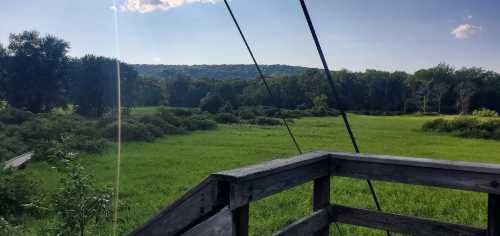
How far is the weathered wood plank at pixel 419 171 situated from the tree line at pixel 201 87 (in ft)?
181

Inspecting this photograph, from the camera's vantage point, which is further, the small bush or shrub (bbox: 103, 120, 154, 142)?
the small bush

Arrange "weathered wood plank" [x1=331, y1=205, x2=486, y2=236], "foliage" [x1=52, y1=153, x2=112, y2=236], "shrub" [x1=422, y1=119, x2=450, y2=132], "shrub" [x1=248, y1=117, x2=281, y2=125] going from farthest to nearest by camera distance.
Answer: "shrub" [x1=248, y1=117, x2=281, y2=125] < "shrub" [x1=422, y1=119, x2=450, y2=132] < "foliage" [x1=52, y1=153, x2=112, y2=236] < "weathered wood plank" [x1=331, y1=205, x2=486, y2=236]

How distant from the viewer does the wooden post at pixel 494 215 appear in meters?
2.36

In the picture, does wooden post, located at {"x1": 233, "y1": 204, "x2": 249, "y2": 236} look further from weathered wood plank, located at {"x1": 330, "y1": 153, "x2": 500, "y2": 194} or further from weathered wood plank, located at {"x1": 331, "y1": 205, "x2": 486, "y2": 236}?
weathered wood plank, located at {"x1": 331, "y1": 205, "x2": 486, "y2": 236}

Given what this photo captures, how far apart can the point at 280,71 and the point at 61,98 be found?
44343mm

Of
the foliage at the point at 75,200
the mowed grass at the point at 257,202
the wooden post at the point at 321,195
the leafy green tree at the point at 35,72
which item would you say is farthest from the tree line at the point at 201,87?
the wooden post at the point at 321,195

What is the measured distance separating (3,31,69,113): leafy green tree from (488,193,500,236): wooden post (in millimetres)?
57384

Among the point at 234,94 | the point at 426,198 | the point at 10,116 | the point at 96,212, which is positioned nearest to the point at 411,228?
the point at 96,212

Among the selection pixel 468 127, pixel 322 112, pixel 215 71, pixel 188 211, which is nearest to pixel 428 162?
pixel 188 211

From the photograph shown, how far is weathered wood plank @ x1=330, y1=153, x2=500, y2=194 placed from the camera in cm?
234

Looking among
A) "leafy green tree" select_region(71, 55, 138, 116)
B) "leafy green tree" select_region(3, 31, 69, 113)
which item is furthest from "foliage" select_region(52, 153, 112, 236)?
"leafy green tree" select_region(3, 31, 69, 113)

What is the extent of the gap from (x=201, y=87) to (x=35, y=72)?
90.8 feet

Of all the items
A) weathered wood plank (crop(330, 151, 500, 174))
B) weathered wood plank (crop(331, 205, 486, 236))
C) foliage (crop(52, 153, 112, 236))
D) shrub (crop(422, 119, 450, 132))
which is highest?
weathered wood plank (crop(330, 151, 500, 174))

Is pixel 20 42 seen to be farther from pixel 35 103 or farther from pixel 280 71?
pixel 280 71
